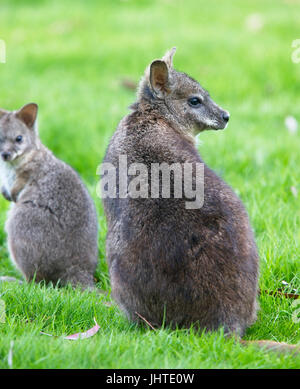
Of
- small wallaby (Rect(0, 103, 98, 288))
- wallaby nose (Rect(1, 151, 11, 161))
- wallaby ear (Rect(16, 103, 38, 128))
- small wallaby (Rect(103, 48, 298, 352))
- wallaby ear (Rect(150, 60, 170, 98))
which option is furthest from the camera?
wallaby ear (Rect(16, 103, 38, 128))

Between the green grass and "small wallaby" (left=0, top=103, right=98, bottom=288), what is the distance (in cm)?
24

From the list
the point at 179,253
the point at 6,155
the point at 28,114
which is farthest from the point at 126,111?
the point at 179,253

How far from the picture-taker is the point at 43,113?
817 cm

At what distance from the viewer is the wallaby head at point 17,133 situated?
17.7 feet

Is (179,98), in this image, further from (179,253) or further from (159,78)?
(179,253)

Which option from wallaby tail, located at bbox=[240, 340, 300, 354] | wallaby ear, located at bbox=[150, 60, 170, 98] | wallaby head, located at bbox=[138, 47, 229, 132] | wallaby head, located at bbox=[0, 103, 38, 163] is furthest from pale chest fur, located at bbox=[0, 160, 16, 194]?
wallaby tail, located at bbox=[240, 340, 300, 354]

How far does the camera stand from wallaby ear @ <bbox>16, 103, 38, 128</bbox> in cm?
566

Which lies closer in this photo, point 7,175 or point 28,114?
point 7,175

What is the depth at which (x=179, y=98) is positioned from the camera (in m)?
4.27

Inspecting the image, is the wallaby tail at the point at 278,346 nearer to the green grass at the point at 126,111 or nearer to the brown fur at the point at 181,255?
the green grass at the point at 126,111

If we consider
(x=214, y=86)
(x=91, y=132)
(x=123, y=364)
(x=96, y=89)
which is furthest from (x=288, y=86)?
(x=123, y=364)

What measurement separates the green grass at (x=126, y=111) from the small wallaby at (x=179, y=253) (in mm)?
149

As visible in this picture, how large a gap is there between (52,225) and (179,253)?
5.94ft

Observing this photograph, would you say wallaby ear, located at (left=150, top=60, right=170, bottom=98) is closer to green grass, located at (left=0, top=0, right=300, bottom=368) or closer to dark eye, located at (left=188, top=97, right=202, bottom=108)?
dark eye, located at (left=188, top=97, right=202, bottom=108)
